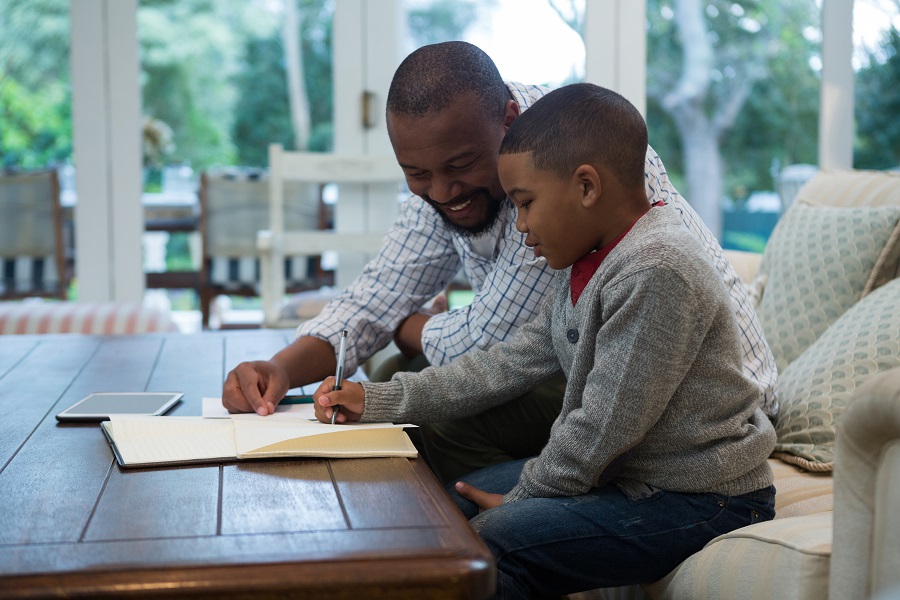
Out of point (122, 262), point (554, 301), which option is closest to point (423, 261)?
point (554, 301)

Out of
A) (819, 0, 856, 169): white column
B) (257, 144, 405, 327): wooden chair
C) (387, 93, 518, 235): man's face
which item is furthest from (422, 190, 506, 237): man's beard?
(819, 0, 856, 169): white column

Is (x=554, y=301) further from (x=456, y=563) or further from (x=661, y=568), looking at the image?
(x=456, y=563)

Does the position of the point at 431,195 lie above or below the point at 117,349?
above

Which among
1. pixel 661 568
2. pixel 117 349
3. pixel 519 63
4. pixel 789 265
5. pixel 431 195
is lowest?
pixel 661 568

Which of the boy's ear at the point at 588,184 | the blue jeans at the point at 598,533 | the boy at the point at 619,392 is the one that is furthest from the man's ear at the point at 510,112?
the blue jeans at the point at 598,533

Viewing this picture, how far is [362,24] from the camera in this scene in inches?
153

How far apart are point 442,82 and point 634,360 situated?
61cm

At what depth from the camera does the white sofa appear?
96cm

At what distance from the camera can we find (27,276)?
3.78 metres

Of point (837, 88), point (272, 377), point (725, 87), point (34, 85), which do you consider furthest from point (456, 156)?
point (837, 88)

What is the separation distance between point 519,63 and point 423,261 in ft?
7.87

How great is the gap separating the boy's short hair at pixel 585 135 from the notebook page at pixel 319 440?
40 centimetres

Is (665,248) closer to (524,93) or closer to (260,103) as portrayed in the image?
(524,93)

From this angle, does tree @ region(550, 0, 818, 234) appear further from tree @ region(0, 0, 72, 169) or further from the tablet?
the tablet
